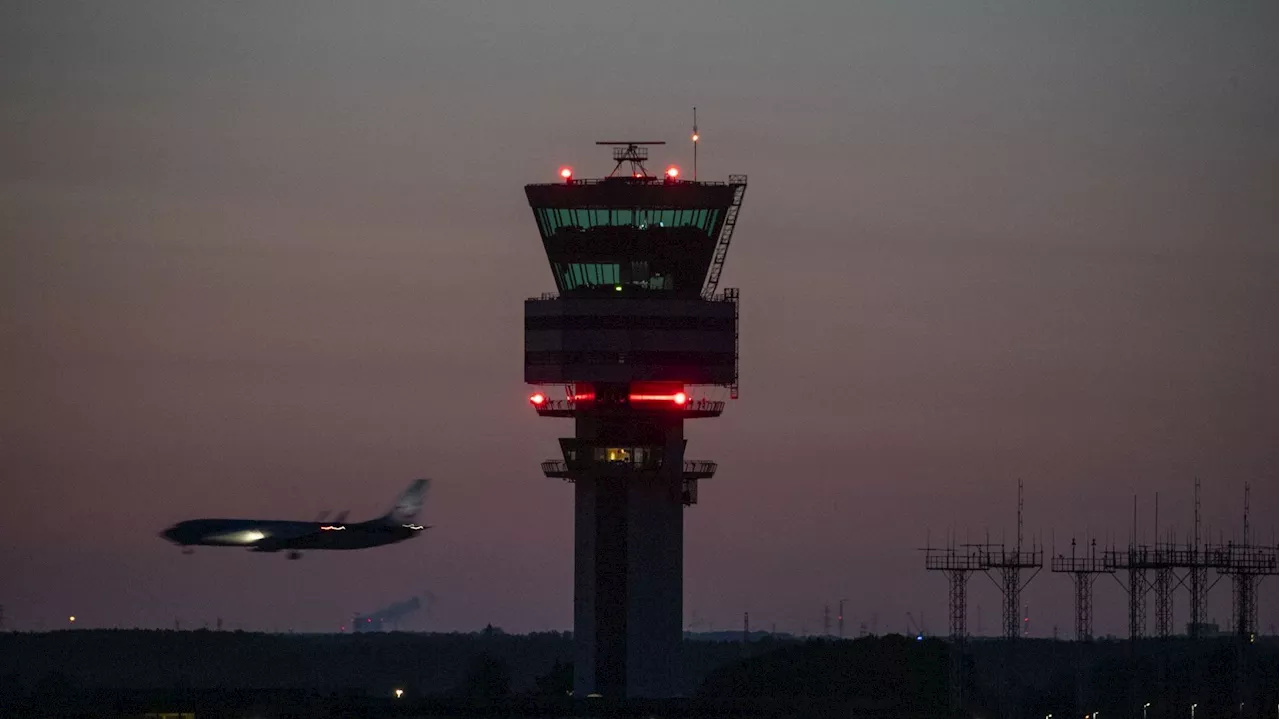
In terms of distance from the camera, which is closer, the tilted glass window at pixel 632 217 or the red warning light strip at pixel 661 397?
the tilted glass window at pixel 632 217

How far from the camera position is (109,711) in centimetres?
16662

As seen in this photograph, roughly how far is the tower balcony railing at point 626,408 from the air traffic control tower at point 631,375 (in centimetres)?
8

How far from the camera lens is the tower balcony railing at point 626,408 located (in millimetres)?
190000

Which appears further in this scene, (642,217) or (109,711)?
(642,217)

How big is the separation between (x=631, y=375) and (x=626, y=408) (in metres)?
3.04

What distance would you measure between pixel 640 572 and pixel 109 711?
44.4 metres

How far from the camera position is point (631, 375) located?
188m

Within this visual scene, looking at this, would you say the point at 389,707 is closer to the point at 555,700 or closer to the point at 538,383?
the point at 555,700

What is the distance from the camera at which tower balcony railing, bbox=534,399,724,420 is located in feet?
623

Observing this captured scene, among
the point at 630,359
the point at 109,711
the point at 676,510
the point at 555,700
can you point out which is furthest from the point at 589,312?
the point at 109,711

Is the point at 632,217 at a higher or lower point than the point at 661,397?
higher

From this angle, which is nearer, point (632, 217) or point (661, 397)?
point (632, 217)

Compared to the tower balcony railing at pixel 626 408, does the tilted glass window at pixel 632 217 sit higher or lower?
higher

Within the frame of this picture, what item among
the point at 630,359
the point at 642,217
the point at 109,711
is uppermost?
the point at 642,217
